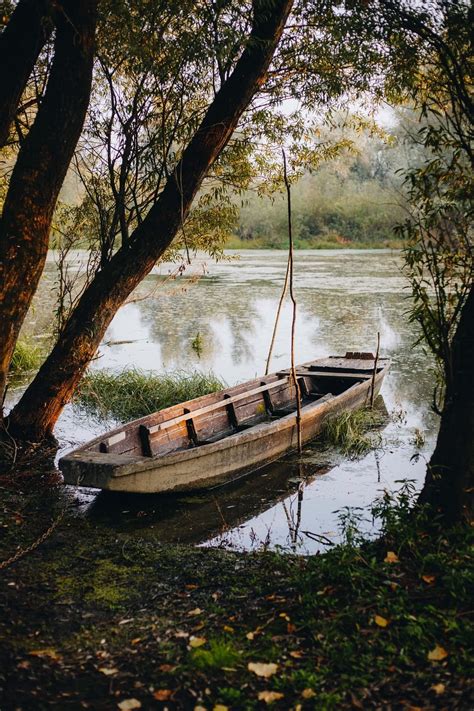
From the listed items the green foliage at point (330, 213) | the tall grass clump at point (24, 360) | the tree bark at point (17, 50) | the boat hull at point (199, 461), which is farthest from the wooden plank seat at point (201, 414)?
the green foliage at point (330, 213)

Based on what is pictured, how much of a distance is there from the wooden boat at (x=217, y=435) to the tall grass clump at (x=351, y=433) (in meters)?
0.13

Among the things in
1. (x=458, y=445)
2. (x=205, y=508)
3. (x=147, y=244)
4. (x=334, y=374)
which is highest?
(x=147, y=244)

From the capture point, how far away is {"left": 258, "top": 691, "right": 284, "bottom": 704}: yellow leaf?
2.46 meters

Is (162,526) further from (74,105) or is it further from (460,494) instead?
(74,105)

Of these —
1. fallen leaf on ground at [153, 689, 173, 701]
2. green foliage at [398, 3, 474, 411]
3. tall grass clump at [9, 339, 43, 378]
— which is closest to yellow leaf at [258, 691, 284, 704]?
fallen leaf on ground at [153, 689, 173, 701]

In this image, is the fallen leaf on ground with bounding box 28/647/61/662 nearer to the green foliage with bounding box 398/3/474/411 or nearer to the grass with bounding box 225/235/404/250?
the green foliage with bounding box 398/3/474/411

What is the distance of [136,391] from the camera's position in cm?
855

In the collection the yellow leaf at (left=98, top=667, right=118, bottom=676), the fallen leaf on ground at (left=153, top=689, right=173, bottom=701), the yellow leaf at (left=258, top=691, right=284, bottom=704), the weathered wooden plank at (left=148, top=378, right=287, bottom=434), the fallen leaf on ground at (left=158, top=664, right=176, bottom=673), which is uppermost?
the weathered wooden plank at (left=148, top=378, right=287, bottom=434)

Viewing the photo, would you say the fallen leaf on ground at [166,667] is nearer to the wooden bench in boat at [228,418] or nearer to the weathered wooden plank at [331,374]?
the wooden bench in boat at [228,418]

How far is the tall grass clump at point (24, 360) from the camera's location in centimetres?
975

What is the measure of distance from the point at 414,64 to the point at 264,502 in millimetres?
3428

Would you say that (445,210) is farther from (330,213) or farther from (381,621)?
(330,213)

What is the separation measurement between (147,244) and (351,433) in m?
2.79

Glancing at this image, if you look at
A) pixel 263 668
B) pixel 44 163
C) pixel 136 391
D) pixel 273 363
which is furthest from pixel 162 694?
pixel 273 363
